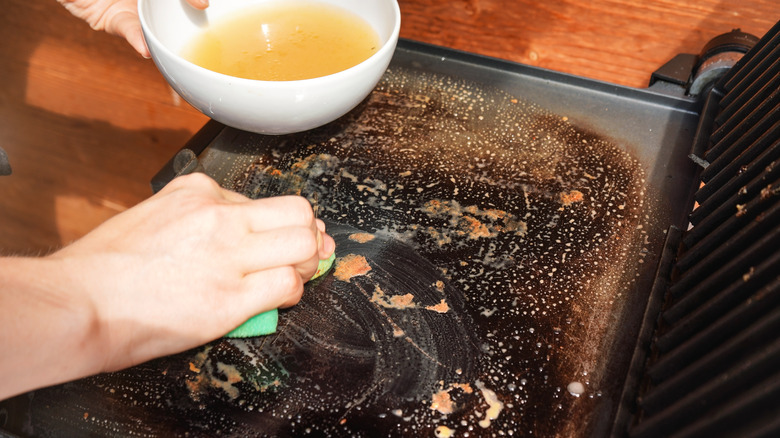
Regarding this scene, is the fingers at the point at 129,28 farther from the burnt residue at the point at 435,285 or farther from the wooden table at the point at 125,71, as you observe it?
the wooden table at the point at 125,71

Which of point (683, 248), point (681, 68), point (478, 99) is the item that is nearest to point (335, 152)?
point (478, 99)

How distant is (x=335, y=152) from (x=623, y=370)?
0.53 meters

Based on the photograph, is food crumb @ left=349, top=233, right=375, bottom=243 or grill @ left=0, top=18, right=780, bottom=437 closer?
grill @ left=0, top=18, right=780, bottom=437

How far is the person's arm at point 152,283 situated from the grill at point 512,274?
0.06 meters

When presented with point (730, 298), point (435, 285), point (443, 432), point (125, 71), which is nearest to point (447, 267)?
point (435, 285)

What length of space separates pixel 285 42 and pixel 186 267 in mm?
412

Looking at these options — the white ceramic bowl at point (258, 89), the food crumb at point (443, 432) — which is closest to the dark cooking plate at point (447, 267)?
the food crumb at point (443, 432)

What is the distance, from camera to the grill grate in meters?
0.48

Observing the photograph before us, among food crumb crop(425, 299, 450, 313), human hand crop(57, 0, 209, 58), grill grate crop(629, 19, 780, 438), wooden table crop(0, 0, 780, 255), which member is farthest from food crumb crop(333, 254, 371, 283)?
wooden table crop(0, 0, 780, 255)

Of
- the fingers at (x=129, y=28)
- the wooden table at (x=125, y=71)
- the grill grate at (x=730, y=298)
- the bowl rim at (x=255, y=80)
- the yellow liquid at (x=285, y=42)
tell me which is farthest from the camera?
the wooden table at (x=125, y=71)

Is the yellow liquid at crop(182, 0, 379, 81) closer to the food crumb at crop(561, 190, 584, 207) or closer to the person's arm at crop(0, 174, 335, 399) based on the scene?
the person's arm at crop(0, 174, 335, 399)

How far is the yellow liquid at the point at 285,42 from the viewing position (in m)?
0.84

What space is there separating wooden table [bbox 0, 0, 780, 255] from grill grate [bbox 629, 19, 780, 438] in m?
0.52

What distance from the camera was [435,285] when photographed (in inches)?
29.9
